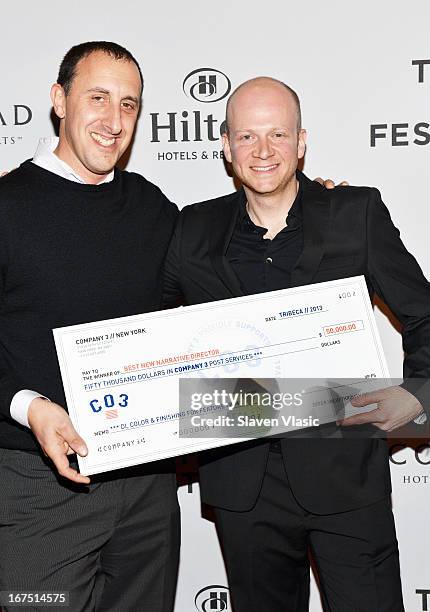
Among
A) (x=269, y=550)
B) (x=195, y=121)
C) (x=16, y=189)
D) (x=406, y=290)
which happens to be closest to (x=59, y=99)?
(x=16, y=189)

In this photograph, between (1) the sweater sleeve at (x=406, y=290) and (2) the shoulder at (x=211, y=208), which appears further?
(2) the shoulder at (x=211, y=208)

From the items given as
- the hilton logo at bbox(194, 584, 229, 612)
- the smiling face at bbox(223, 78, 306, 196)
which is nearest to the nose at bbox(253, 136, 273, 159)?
the smiling face at bbox(223, 78, 306, 196)

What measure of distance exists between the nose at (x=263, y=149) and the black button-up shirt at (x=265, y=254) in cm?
14

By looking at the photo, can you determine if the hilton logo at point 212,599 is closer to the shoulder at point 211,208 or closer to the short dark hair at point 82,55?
the shoulder at point 211,208

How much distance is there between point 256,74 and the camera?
222 cm

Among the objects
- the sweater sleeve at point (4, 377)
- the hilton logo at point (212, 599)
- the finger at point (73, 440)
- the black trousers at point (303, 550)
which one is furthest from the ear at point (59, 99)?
the hilton logo at point (212, 599)

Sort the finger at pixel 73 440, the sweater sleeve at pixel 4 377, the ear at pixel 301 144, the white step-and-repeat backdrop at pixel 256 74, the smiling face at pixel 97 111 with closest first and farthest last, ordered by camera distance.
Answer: the finger at pixel 73 440 < the sweater sleeve at pixel 4 377 < the smiling face at pixel 97 111 < the ear at pixel 301 144 < the white step-and-repeat backdrop at pixel 256 74

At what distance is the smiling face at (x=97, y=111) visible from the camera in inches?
68.9

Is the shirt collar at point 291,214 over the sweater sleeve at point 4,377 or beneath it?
over

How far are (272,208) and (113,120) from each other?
0.44m

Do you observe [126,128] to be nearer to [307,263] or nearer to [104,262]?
[104,262]

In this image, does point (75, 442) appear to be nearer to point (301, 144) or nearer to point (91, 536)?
point (91, 536)

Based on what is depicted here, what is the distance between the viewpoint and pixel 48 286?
1.68 m

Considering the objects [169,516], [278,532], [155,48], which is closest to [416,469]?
[278,532]
